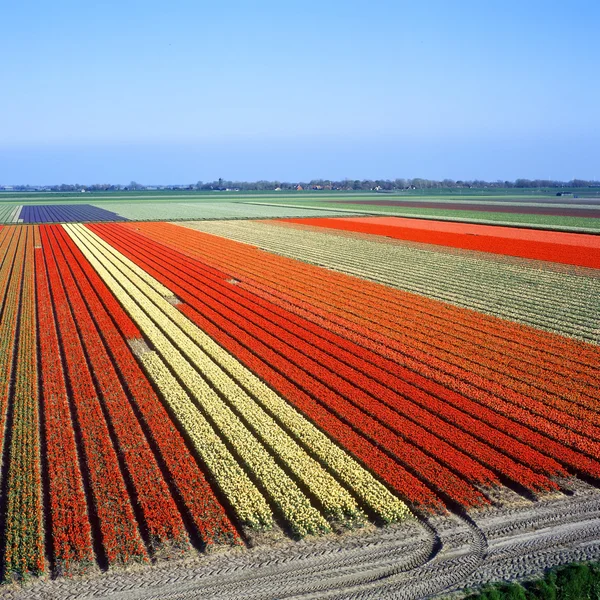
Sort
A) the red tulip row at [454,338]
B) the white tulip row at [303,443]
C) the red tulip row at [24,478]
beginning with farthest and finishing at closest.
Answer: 1. the red tulip row at [454,338]
2. the white tulip row at [303,443]
3. the red tulip row at [24,478]

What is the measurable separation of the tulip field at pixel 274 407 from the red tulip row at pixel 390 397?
5cm

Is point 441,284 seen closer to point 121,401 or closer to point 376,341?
point 376,341

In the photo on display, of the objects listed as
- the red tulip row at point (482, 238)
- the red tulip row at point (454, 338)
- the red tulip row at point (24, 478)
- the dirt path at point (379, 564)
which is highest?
the red tulip row at point (482, 238)

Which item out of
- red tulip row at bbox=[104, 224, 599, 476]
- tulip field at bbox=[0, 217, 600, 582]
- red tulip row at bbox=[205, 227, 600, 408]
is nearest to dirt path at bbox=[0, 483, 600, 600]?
tulip field at bbox=[0, 217, 600, 582]

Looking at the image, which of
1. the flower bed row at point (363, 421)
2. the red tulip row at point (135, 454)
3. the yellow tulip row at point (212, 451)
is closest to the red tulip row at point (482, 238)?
the flower bed row at point (363, 421)

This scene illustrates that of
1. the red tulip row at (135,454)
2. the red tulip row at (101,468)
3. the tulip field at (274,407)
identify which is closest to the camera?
the red tulip row at (101,468)

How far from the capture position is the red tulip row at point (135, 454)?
873cm

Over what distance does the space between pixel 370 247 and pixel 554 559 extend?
101 feet

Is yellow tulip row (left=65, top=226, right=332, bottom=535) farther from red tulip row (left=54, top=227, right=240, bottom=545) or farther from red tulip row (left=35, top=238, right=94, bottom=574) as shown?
red tulip row (left=35, top=238, right=94, bottom=574)

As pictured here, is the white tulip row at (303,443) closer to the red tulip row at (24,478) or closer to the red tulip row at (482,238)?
the red tulip row at (24,478)

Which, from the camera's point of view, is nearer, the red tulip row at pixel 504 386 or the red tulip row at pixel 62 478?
the red tulip row at pixel 62 478

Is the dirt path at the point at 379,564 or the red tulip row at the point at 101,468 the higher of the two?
the red tulip row at the point at 101,468

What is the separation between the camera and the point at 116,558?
8062 millimetres

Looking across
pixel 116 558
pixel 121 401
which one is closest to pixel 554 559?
pixel 116 558
